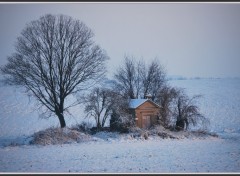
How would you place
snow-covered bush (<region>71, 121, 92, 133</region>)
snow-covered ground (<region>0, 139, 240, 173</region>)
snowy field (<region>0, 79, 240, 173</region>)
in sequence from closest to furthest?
snow-covered ground (<region>0, 139, 240, 173</region>) < snowy field (<region>0, 79, 240, 173</region>) < snow-covered bush (<region>71, 121, 92, 133</region>)

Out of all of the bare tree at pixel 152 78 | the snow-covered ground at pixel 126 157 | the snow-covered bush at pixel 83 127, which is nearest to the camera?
the snow-covered ground at pixel 126 157

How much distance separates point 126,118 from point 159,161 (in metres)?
8.09

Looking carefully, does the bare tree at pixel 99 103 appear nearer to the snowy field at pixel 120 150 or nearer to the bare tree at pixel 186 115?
the snowy field at pixel 120 150

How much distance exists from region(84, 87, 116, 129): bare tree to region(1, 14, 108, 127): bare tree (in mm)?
1470

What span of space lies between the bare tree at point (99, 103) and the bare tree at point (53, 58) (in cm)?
147

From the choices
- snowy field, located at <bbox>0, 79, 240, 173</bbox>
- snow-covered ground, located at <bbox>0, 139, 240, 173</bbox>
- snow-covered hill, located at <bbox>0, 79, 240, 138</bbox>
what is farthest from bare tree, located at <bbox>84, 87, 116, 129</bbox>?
snow-covered ground, located at <bbox>0, 139, 240, 173</bbox>

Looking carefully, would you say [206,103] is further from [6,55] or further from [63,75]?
[6,55]

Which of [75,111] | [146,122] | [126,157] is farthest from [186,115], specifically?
[126,157]

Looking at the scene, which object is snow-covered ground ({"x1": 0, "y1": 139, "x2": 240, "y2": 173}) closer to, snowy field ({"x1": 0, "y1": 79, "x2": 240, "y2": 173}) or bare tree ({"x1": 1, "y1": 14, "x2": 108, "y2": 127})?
snowy field ({"x1": 0, "y1": 79, "x2": 240, "y2": 173})

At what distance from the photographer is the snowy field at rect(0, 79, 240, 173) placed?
12.7 metres

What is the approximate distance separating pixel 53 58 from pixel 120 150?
8840mm

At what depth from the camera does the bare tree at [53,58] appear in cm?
2042

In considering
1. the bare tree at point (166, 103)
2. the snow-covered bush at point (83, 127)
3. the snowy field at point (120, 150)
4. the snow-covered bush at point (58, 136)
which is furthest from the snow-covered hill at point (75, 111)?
the bare tree at point (166, 103)

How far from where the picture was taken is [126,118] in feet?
70.6
